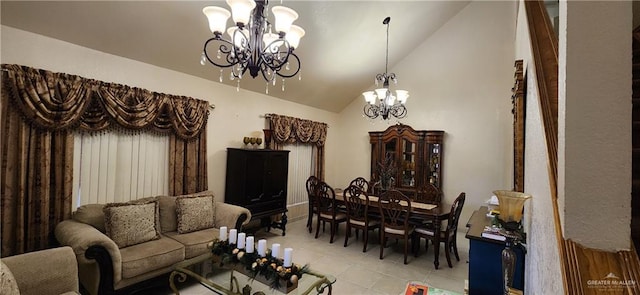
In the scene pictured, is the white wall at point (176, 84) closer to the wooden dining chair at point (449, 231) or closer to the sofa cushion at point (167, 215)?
the sofa cushion at point (167, 215)

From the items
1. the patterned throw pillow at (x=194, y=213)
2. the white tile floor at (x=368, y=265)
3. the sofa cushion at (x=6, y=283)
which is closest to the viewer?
the sofa cushion at (x=6, y=283)

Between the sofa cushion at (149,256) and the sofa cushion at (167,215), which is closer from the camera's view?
the sofa cushion at (149,256)

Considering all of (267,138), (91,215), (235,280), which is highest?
(267,138)

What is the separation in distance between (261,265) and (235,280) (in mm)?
334

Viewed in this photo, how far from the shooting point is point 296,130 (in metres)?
5.44

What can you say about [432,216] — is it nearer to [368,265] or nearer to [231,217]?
[368,265]

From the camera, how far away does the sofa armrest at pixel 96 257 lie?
2.26 meters

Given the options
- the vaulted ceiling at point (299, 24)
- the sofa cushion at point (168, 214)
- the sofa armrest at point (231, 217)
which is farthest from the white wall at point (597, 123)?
the sofa cushion at point (168, 214)

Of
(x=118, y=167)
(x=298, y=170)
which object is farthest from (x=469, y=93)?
(x=118, y=167)

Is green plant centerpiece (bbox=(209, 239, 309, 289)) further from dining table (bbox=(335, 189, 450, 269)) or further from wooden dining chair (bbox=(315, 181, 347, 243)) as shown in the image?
wooden dining chair (bbox=(315, 181, 347, 243))

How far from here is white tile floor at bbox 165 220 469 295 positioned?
9.80ft

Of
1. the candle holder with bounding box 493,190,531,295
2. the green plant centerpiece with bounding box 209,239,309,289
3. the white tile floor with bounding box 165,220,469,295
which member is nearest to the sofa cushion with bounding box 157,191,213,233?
the white tile floor with bounding box 165,220,469,295

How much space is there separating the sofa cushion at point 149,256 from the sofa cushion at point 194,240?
0.22 ft

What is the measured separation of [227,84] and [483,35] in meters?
4.67
